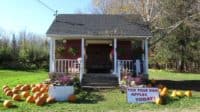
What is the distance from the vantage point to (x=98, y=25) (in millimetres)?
27219

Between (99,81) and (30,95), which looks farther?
(99,81)

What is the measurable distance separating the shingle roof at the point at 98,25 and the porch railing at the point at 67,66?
1.57 metres

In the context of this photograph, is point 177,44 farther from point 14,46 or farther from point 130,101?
point 130,101

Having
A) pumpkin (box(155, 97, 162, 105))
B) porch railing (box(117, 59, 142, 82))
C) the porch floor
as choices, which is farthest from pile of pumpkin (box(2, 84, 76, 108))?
porch railing (box(117, 59, 142, 82))

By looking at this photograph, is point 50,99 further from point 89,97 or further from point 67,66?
point 67,66

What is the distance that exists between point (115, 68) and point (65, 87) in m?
6.88

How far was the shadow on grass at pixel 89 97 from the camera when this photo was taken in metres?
17.9

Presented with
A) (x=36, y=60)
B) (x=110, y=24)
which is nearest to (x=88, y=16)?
(x=110, y=24)

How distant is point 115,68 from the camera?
24891mm

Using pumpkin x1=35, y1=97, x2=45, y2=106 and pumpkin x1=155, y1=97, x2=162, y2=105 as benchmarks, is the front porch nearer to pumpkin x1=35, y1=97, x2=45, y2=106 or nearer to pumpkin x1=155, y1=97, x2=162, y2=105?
pumpkin x1=155, y1=97, x2=162, y2=105

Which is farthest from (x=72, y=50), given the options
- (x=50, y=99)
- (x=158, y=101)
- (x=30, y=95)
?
(x=158, y=101)

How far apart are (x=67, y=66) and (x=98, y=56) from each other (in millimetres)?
3002

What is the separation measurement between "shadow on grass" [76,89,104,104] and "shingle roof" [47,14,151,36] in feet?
16.3

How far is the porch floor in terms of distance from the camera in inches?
924
